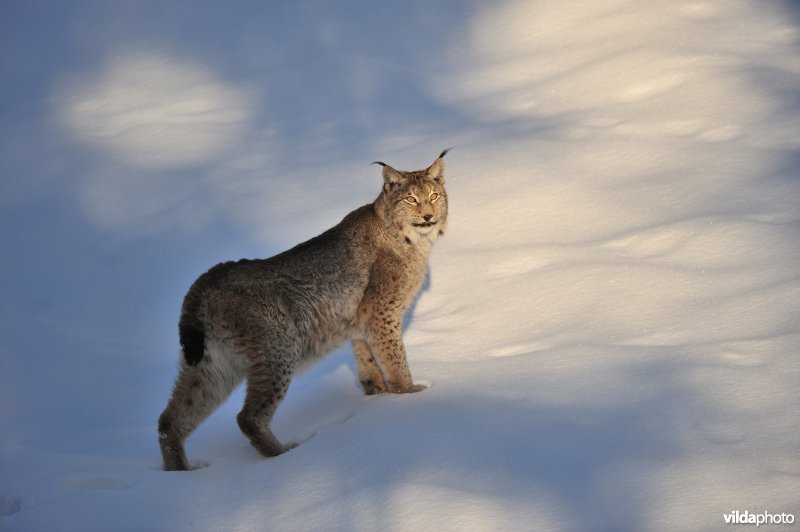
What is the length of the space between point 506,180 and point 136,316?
4026 mm

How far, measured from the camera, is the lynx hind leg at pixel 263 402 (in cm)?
571

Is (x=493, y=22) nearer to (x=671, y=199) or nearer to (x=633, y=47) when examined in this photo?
(x=633, y=47)

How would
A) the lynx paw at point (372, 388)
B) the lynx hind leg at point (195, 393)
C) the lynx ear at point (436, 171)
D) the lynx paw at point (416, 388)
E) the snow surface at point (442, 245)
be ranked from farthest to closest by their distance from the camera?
1. the lynx ear at point (436, 171)
2. the lynx paw at point (372, 388)
3. the lynx paw at point (416, 388)
4. the lynx hind leg at point (195, 393)
5. the snow surface at point (442, 245)

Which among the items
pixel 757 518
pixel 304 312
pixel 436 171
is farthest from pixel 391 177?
pixel 757 518

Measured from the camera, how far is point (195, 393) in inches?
236

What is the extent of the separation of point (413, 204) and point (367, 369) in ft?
4.26

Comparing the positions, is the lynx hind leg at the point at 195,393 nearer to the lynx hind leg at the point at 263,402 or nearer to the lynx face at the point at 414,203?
the lynx hind leg at the point at 263,402

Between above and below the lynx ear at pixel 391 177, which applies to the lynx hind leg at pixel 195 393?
below

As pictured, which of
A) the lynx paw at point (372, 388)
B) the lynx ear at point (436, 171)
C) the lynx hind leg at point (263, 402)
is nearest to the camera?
the lynx hind leg at point (263, 402)

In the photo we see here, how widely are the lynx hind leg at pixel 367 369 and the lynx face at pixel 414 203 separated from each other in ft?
2.92

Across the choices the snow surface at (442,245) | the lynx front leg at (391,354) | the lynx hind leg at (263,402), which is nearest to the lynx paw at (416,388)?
the lynx front leg at (391,354)

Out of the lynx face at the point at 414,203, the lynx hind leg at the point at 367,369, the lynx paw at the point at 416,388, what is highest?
the lynx face at the point at 414,203

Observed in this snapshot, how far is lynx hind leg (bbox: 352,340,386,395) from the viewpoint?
268 inches

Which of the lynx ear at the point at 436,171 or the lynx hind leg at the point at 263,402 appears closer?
the lynx hind leg at the point at 263,402
